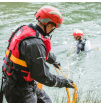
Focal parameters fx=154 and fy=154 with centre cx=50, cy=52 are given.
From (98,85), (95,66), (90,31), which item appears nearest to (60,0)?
(90,31)

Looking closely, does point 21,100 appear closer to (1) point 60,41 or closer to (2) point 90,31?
(1) point 60,41

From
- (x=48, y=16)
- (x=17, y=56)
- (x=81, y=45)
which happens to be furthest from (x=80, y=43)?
(x=17, y=56)

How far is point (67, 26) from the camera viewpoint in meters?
13.2

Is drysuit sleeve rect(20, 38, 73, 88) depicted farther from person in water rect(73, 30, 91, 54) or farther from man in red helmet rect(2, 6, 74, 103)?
person in water rect(73, 30, 91, 54)

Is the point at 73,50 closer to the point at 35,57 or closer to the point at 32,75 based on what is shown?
the point at 32,75

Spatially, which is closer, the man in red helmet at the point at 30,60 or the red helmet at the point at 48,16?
the man in red helmet at the point at 30,60

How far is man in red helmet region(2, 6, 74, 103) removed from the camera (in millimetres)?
2307

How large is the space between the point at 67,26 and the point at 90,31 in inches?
82.9

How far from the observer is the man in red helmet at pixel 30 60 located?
231cm

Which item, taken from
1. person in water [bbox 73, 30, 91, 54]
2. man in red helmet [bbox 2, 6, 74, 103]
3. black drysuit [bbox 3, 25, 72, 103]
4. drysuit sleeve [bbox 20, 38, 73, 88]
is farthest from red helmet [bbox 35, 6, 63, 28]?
person in water [bbox 73, 30, 91, 54]

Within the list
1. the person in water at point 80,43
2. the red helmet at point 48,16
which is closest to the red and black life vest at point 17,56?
the red helmet at point 48,16

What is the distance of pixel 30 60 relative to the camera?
2.30 m

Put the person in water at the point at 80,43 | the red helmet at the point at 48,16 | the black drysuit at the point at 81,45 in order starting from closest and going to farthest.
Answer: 1. the red helmet at the point at 48,16
2. the person in water at the point at 80,43
3. the black drysuit at the point at 81,45

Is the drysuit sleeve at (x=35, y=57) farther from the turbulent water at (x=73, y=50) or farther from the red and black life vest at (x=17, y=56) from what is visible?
the turbulent water at (x=73, y=50)
